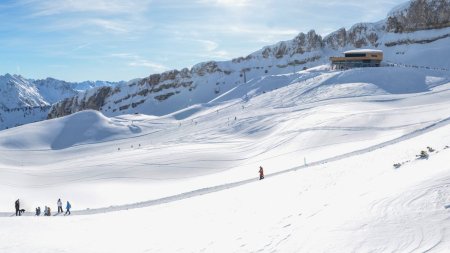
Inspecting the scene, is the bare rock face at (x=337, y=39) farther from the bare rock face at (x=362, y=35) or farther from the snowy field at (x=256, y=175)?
the snowy field at (x=256, y=175)

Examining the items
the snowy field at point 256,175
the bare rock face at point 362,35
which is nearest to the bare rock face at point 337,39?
the bare rock face at point 362,35

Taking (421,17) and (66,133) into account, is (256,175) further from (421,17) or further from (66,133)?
(421,17)

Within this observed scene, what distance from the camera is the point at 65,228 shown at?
18.8 meters

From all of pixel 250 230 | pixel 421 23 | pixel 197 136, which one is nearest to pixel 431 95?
pixel 197 136

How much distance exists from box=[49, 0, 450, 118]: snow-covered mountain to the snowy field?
2520 cm

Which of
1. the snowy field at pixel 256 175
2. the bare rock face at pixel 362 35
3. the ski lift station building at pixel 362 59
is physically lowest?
the snowy field at pixel 256 175

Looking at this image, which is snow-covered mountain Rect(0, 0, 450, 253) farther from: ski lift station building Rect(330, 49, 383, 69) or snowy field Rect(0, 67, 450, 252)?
ski lift station building Rect(330, 49, 383, 69)

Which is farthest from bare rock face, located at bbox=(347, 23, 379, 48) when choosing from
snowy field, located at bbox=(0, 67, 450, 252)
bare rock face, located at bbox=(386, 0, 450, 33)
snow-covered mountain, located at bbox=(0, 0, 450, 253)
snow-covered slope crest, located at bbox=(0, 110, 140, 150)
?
snow-covered slope crest, located at bbox=(0, 110, 140, 150)

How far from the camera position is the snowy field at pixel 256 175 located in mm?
11495

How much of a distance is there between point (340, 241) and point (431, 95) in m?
48.5

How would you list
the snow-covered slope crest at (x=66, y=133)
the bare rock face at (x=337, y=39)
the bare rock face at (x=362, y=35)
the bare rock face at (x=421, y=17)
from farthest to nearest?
1. the bare rock face at (x=337, y=39)
2. the bare rock face at (x=362, y=35)
3. the bare rock face at (x=421, y=17)
4. the snow-covered slope crest at (x=66, y=133)

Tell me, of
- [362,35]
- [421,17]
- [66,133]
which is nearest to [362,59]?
[421,17]

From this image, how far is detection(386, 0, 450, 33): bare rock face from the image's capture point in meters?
98.9

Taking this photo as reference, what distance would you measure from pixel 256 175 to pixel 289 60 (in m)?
96.1
